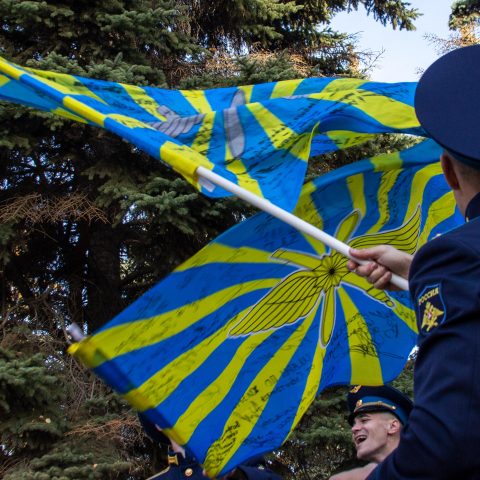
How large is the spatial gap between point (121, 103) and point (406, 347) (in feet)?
5.77

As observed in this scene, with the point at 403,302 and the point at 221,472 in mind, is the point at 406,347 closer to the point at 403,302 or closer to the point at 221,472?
the point at 403,302

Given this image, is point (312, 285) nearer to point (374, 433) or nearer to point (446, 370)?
point (374, 433)

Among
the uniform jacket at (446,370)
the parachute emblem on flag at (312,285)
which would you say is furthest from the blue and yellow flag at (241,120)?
the uniform jacket at (446,370)

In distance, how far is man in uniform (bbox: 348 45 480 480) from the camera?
4.36ft

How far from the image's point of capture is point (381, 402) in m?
4.12

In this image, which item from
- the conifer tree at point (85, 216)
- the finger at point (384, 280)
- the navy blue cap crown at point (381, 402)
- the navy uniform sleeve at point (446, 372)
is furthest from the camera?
the conifer tree at point (85, 216)

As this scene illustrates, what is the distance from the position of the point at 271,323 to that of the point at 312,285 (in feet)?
0.89

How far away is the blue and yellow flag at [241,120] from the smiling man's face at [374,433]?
1.43 metres

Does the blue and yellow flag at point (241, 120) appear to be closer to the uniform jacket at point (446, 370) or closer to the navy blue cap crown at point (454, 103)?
the navy blue cap crown at point (454, 103)

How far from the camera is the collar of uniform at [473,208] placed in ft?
5.00

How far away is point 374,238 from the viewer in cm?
370

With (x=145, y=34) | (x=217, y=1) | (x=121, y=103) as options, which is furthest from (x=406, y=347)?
(x=217, y=1)

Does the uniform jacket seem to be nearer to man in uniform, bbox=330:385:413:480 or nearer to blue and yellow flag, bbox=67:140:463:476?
blue and yellow flag, bbox=67:140:463:476

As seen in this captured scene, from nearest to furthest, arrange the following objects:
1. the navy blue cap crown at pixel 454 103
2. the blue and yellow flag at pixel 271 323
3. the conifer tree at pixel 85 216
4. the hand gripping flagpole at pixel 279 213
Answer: the navy blue cap crown at pixel 454 103 → the hand gripping flagpole at pixel 279 213 → the blue and yellow flag at pixel 271 323 → the conifer tree at pixel 85 216
